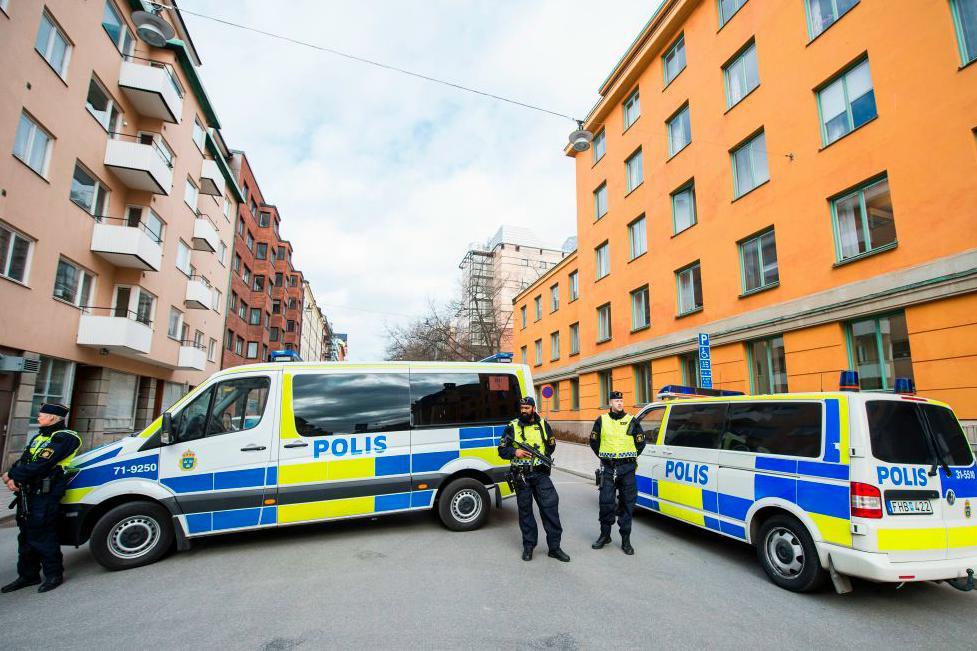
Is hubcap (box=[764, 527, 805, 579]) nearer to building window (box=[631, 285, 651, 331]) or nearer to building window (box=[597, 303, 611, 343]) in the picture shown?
building window (box=[631, 285, 651, 331])

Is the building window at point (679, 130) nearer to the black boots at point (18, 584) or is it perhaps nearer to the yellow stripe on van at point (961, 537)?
the yellow stripe on van at point (961, 537)

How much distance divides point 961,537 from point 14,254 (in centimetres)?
1829

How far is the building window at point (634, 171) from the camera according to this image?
64.7 feet

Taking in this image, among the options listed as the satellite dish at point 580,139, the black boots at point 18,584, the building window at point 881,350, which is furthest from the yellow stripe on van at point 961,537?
the black boots at point 18,584

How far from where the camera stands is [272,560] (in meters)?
5.49

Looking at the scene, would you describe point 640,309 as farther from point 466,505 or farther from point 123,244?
point 123,244

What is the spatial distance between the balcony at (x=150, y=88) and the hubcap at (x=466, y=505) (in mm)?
18972

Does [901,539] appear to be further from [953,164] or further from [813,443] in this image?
[953,164]

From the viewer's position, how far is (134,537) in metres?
5.46

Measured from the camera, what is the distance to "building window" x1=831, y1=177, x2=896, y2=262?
398 inches

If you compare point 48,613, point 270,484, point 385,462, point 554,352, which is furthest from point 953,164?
point 554,352

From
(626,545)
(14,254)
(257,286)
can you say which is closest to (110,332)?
(14,254)

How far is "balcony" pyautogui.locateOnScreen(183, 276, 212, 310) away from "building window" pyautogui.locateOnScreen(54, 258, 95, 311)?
725cm

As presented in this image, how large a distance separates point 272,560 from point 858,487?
5.96m
